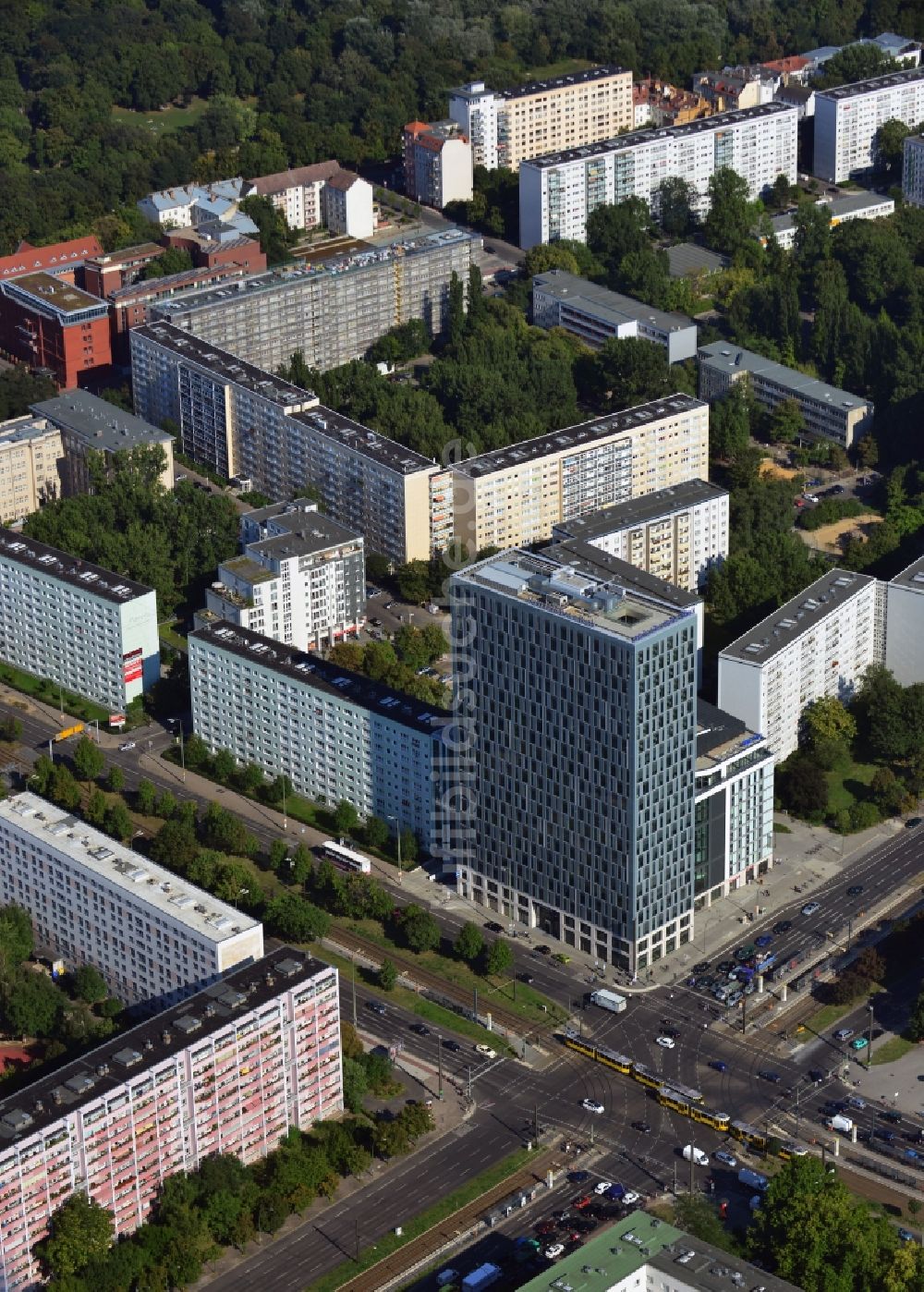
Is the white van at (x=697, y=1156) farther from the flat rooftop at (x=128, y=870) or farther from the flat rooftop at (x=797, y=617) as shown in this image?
the flat rooftop at (x=797, y=617)

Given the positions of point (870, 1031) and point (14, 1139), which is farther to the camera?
point (870, 1031)

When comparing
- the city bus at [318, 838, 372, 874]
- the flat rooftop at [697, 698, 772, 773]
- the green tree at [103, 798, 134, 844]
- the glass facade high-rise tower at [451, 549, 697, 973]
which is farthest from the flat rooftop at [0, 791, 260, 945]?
the flat rooftop at [697, 698, 772, 773]

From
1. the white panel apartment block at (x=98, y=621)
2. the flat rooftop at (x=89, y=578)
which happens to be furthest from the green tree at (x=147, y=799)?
the flat rooftop at (x=89, y=578)

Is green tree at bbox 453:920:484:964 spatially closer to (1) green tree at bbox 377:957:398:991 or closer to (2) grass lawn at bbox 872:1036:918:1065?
(1) green tree at bbox 377:957:398:991

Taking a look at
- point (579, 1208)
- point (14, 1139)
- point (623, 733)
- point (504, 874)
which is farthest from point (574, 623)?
point (14, 1139)

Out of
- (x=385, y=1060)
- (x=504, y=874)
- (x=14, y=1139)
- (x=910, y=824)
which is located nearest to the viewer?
(x=14, y=1139)

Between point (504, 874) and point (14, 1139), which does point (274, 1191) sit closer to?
point (14, 1139)

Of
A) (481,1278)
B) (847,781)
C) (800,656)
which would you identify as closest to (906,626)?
(800,656)

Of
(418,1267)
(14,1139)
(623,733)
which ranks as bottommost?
(418,1267)
